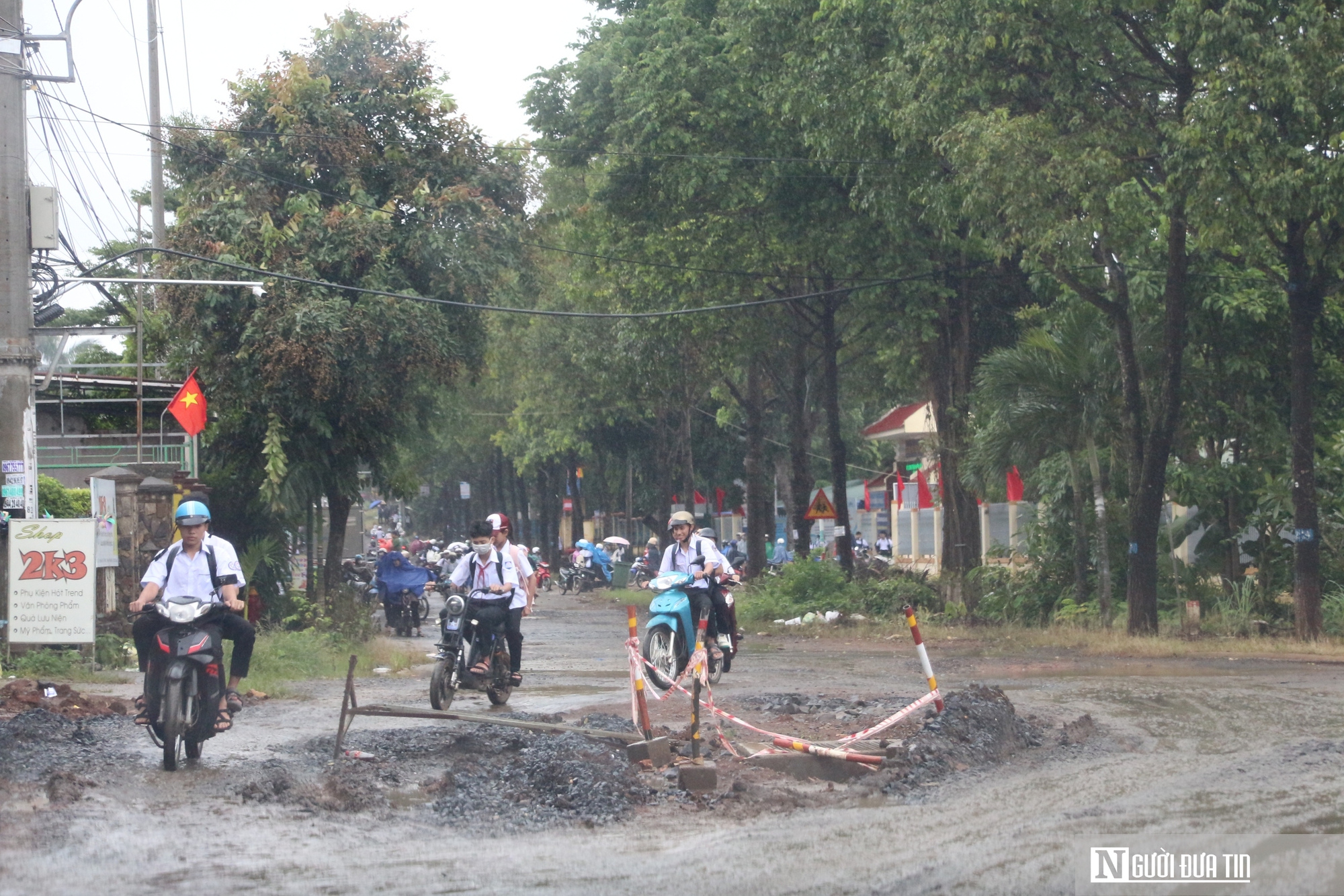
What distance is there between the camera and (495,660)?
497 inches

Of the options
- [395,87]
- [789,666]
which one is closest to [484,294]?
[395,87]

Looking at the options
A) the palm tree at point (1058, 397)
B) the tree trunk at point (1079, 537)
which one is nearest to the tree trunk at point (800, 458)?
the tree trunk at point (1079, 537)

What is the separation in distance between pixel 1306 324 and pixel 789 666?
8162mm

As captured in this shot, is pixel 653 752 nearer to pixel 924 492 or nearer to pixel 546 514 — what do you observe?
pixel 924 492

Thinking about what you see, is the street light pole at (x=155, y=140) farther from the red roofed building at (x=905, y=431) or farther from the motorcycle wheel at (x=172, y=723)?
the red roofed building at (x=905, y=431)

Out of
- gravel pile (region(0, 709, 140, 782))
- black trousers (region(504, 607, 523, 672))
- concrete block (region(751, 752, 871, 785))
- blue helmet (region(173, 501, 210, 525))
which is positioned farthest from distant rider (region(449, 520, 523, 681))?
concrete block (region(751, 752, 871, 785))

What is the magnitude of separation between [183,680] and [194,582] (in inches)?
26.3

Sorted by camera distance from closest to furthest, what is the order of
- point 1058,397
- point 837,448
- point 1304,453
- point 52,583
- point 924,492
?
1. point 52,583
2. point 1304,453
3. point 1058,397
4. point 837,448
5. point 924,492

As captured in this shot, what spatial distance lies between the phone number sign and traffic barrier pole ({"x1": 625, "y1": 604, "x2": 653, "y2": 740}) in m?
7.87

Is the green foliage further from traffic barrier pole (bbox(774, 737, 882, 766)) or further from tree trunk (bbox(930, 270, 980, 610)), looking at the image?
tree trunk (bbox(930, 270, 980, 610))

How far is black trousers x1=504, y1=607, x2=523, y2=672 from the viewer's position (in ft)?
41.1

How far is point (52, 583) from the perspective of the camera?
49.6 ft

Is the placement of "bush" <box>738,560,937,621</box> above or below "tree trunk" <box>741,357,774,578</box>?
below

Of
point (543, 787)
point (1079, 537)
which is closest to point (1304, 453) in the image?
point (1079, 537)
